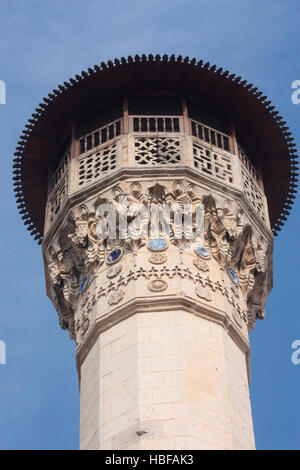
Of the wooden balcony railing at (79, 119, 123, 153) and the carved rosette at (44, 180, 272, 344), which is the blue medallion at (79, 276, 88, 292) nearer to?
the carved rosette at (44, 180, 272, 344)

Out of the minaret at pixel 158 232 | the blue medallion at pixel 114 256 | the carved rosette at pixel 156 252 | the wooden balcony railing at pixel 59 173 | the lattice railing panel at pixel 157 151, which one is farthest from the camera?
the wooden balcony railing at pixel 59 173

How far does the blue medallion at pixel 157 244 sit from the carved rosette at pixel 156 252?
72mm

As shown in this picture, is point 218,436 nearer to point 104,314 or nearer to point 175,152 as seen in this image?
point 104,314

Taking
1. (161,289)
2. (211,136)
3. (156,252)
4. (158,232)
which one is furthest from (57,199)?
(161,289)

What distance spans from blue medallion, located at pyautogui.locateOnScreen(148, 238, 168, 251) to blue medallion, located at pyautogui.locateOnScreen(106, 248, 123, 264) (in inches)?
18.5

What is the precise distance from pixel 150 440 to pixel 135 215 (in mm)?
4036

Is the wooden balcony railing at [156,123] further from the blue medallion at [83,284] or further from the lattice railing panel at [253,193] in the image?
the blue medallion at [83,284]

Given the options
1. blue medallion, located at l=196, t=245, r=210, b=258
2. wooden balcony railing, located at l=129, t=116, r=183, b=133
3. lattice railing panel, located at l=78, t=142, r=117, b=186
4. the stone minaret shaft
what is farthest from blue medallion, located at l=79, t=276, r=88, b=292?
wooden balcony railing, located at l=129, t=116, r=183, b=133

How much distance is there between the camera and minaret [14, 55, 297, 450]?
49.8 feet

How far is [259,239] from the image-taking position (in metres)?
18.2

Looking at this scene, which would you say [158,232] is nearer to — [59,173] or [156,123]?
[156,123]

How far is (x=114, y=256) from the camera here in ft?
56.0

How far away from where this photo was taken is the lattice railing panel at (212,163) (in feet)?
58.9

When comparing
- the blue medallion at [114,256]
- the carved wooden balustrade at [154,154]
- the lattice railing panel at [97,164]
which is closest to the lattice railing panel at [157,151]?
the carved wooden balustrade at [154,154]
